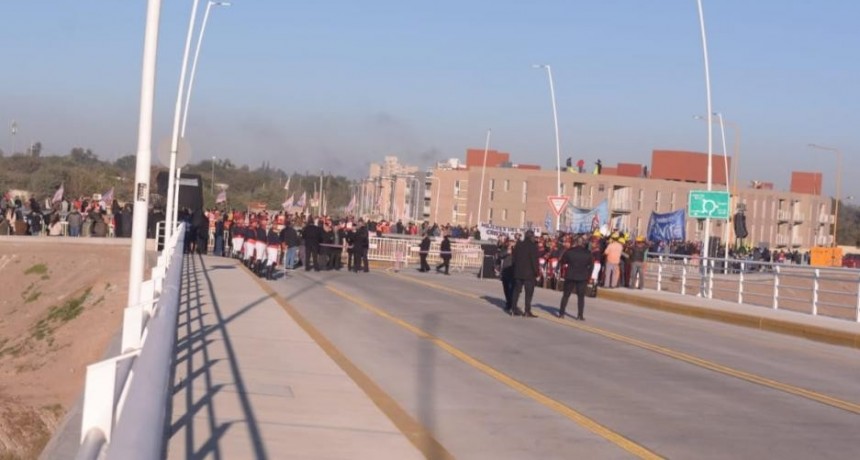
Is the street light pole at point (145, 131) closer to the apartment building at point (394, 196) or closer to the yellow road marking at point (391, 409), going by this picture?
the yellow road marking at point (391, 409)

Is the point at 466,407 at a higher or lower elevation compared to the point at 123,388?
lower

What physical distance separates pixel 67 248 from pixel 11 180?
3230 inches

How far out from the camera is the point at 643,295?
34.7 meters

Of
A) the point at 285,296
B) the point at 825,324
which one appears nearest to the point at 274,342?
the point at 285,296

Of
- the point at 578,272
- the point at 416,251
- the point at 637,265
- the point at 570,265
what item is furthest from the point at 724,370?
the point at 416,251

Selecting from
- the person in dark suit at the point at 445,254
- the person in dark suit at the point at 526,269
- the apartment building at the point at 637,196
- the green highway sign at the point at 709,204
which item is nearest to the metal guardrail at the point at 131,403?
the person in dark suit at the point at 526,269

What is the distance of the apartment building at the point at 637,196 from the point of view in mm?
99688

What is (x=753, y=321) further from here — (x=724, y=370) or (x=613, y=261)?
(x=724, y=370)

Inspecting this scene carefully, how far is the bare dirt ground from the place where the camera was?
20312 mm

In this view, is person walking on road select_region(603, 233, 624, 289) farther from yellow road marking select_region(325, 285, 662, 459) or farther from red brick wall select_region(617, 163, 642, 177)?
red brick wall select_region(617, 163, 642, 177)

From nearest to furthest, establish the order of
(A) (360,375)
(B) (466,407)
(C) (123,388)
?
1. (C) (123,388)
2. (B) (466,407)
3. (A) (360,375)

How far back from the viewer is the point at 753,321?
27.3 meters

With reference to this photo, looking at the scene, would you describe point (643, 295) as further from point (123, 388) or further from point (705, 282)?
point (123, 388)

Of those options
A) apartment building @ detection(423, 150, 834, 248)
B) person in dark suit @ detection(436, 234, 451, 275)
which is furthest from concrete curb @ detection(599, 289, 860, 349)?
apartment building @ detection(423, 150, 834, 248)
